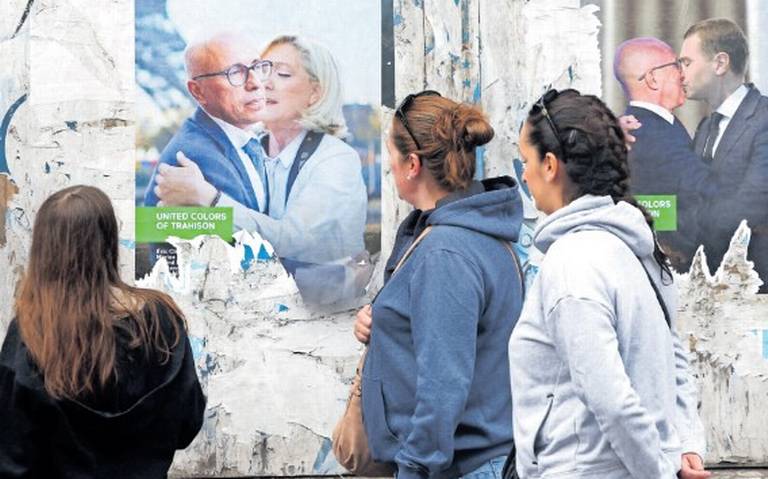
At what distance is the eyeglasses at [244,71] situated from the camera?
5.98 meters

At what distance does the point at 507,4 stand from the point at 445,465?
3279 mm

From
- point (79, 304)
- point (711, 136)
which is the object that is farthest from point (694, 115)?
point (79, 304)

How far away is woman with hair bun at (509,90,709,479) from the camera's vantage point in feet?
9.16

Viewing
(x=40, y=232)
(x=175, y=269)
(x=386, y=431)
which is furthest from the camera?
(x=175, y=269)

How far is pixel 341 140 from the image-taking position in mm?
6031

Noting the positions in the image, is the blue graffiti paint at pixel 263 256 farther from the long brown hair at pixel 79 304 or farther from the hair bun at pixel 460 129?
the long brown hair at pixel 79 304

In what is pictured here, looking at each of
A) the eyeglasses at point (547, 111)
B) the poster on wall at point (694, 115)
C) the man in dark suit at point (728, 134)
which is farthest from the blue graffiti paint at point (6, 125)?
the eyeglasses at point (547, 111)

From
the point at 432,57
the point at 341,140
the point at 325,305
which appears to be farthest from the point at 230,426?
the point at 432,57

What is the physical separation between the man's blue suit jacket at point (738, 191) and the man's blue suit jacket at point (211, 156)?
212 centimetres

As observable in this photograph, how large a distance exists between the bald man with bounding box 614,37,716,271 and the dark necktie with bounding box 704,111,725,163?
5 cm

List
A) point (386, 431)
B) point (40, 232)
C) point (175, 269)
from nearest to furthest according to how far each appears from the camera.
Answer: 1. point (40, 232)
2. point (386, 431)
3. point (175, 269)

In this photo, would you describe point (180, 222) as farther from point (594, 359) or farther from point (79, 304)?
point (594, 359)

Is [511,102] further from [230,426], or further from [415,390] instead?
[415,390]

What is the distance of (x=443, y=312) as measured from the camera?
3371 millimetres
